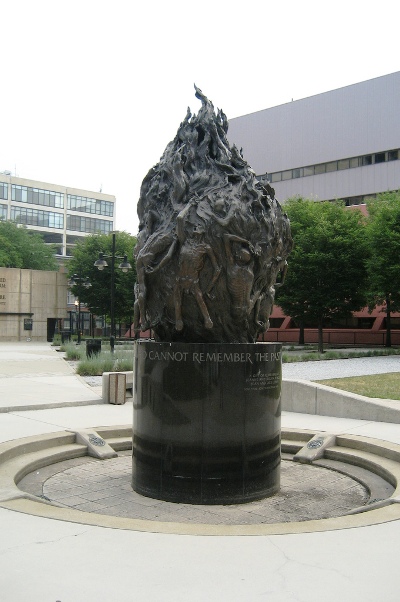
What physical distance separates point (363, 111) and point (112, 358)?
44.0 metres

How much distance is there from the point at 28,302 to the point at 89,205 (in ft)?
177

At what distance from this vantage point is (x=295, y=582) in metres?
3.98

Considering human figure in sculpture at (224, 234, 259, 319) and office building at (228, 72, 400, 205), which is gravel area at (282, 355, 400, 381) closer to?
human figure in sculpture at (224, 234, 259, 319)

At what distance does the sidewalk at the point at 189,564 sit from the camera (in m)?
3.78

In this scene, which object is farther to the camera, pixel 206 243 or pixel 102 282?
pixel 102 282

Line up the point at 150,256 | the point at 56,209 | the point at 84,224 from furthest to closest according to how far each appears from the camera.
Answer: the point at 84,224 < the point at 56,209 < the point at 150,256

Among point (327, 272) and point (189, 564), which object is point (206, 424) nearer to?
point (189, 564)

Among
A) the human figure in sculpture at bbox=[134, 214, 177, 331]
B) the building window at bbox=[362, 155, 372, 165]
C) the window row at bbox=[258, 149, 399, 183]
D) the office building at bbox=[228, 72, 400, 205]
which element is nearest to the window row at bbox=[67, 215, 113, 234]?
the office building at bbox=[228, 72, 400, 205]

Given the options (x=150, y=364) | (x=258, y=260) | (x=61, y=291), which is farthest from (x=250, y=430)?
(x=61, y=291)

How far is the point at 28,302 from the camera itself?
182ft

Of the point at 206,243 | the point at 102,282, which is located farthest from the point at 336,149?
the point at 206,243

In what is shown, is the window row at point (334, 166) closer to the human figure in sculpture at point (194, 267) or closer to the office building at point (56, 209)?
the office building at point (56, 209)

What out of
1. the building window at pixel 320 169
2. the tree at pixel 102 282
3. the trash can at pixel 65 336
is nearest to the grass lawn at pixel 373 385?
the trash can at pixel 65 336

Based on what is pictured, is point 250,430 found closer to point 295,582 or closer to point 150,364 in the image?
point 150,364
